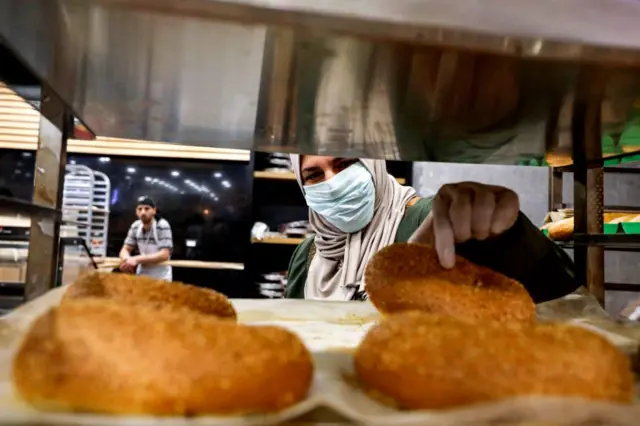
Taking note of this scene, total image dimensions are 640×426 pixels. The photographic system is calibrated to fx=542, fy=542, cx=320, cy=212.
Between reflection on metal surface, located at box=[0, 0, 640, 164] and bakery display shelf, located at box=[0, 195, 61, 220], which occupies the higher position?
reflection on metal surface, located at box=[0, 0, 640, 164]

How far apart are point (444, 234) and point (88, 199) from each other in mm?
3522

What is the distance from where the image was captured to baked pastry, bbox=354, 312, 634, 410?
0.54 metres

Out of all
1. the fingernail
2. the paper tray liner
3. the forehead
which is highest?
the forehead

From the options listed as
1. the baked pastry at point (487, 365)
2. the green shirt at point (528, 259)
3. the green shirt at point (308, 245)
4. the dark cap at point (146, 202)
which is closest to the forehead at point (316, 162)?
the green shirt at point (308, 245)

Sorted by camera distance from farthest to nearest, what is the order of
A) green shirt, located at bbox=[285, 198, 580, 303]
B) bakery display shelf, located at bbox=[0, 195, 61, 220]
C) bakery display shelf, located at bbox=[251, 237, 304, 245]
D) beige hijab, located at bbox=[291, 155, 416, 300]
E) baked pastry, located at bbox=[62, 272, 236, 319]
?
bakery display shelf, located at bbox=[251, 237, 304, 245], beige hijab, located at bbox=[291, 155, 416, 300], green shirt, located at bbox=[285, 198, 580, 303], baked pastry, located at bbox=[62, 272, 236, 319], bakery display shelf, located at bbox=[0, 195, 61, 220]

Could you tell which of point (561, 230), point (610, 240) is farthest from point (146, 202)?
point (610, 240)

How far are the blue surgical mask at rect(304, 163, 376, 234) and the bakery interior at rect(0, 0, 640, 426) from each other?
0.64m

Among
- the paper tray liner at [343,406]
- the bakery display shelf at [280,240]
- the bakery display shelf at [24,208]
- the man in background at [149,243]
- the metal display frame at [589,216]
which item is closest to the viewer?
the paper tray liner at [343,406]

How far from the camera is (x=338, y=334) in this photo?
101cm

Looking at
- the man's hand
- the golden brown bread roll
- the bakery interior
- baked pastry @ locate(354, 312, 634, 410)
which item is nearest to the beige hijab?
the golden brown bread roll

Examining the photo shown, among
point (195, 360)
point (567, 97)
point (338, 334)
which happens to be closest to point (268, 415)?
point (195, 360)

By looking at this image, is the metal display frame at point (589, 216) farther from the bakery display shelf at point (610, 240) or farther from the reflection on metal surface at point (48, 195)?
the reflection on metal surface at point (48, 195)

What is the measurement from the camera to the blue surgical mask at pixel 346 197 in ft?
6.57

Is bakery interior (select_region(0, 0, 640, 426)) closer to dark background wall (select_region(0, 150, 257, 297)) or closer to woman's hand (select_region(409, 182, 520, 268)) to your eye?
woman's hand (select_region(409, 182, 520, 268))
